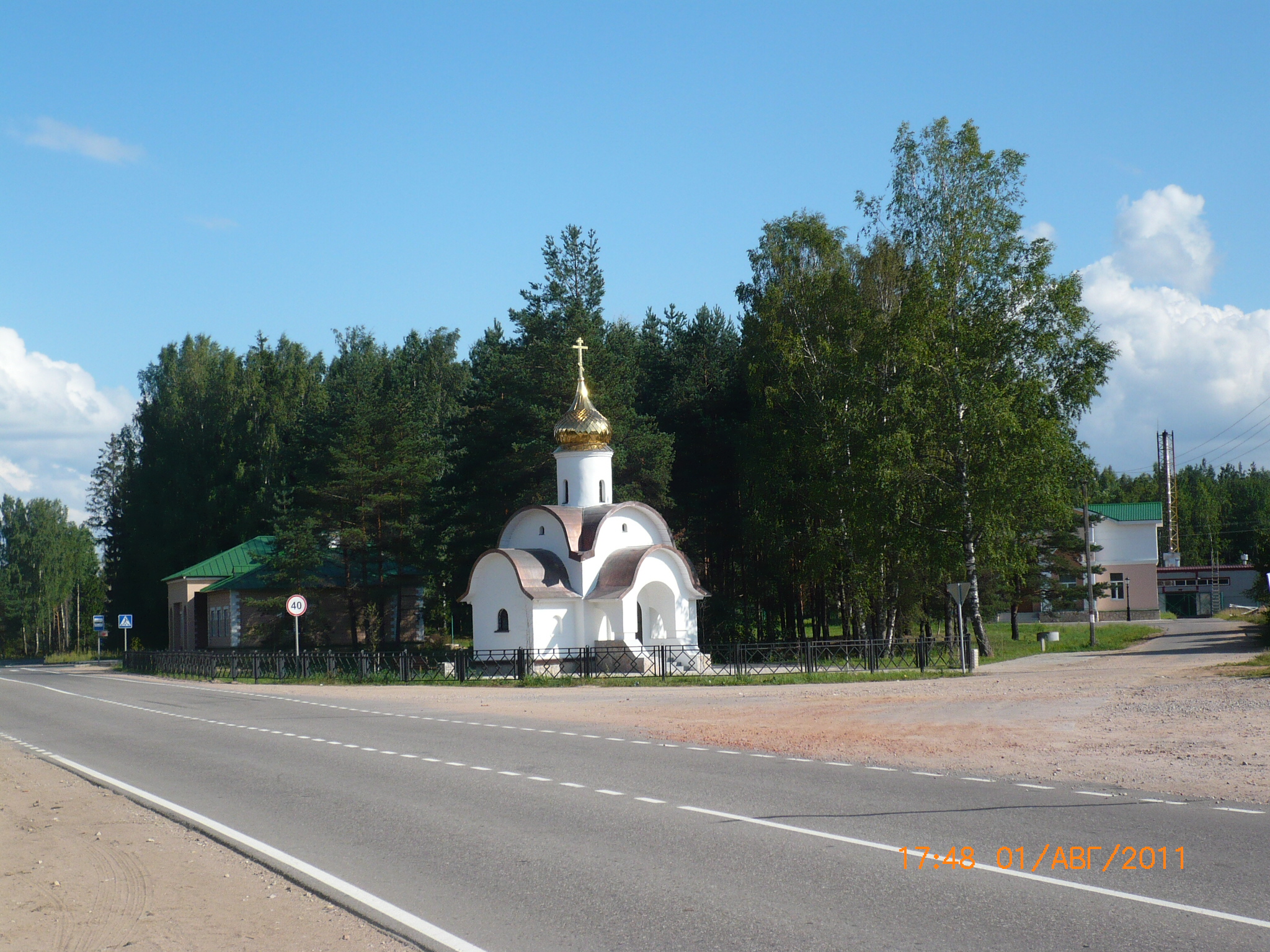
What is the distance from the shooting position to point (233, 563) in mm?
53188

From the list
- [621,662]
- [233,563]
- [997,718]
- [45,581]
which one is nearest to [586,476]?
[621,662]

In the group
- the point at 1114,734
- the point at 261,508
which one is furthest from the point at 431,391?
the point at 1114,734

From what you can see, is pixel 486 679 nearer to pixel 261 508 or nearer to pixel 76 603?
pixel 261 508

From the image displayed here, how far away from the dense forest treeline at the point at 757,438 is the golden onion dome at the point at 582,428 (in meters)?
4.61

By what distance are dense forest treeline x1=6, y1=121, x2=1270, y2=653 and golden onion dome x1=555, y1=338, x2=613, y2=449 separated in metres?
4.61

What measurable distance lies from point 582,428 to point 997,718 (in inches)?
871

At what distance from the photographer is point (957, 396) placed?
1266 inches

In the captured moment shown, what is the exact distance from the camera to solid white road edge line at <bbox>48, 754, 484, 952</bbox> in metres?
5.95

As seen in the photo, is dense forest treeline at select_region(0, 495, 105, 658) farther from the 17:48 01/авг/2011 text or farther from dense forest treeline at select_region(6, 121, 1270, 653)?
the 17:48 01/авг/2011 text

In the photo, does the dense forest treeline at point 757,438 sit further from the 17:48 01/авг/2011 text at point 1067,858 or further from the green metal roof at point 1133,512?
the 17:48 01/авг/2011 text at point 1067,858

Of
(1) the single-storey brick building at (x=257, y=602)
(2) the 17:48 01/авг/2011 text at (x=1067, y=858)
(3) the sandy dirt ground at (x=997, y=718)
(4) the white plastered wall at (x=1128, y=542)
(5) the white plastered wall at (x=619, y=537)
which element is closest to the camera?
(2) the 17:48 01/авг/2011 text at (x=1067, y=858)

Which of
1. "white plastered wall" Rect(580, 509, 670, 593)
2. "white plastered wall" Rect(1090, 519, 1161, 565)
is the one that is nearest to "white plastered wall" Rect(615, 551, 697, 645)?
"white plastered wall" Rect(580, 509, 670, 593)

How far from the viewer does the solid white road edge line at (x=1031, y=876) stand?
589 centimetres

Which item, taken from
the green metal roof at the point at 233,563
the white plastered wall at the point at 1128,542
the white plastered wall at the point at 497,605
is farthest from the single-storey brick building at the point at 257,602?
the white plastered wall at the point at 1128,542
